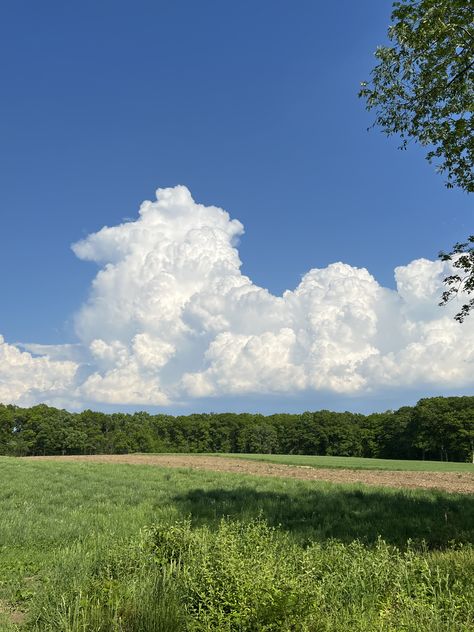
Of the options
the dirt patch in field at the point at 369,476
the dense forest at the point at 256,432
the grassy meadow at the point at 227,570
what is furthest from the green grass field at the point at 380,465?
the dense forest at the point at 256,432

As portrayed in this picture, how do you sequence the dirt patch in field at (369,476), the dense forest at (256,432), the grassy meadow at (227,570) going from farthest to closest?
the dense forest at (256,432) → the dirt patch in field at (369,476) → the grassy meadow at (227,570)

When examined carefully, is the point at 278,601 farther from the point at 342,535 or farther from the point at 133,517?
the point at 133,517

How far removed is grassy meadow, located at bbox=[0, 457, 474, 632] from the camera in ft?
17.5

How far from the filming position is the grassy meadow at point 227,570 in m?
5.34

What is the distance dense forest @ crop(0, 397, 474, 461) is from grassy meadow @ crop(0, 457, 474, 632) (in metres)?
98.0

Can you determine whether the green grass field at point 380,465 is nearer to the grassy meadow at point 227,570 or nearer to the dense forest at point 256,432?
the grassy meadow at point 227,570

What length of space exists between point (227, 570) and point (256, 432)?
13388 cm

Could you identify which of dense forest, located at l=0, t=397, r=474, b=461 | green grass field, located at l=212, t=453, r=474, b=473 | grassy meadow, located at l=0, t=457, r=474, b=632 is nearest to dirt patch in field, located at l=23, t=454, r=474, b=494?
green grass field, located at l=212, t=453, r=474, b=473

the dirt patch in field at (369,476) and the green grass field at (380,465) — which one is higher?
the dirt patch in field at (369,476)

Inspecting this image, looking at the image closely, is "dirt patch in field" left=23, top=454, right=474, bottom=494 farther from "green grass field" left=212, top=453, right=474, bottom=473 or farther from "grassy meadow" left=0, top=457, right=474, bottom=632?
"grassy meadow" left=0, top=457, right=474, bottom=632

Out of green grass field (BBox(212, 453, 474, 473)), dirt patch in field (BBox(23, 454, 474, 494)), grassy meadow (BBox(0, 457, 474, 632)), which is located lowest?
green grass field (BBox(212, 453, 474, 473))

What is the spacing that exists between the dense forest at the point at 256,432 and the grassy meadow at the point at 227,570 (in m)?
98.0

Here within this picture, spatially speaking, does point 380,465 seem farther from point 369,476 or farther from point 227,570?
point 227,570

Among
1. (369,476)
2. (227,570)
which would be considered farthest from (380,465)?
(227,570)
